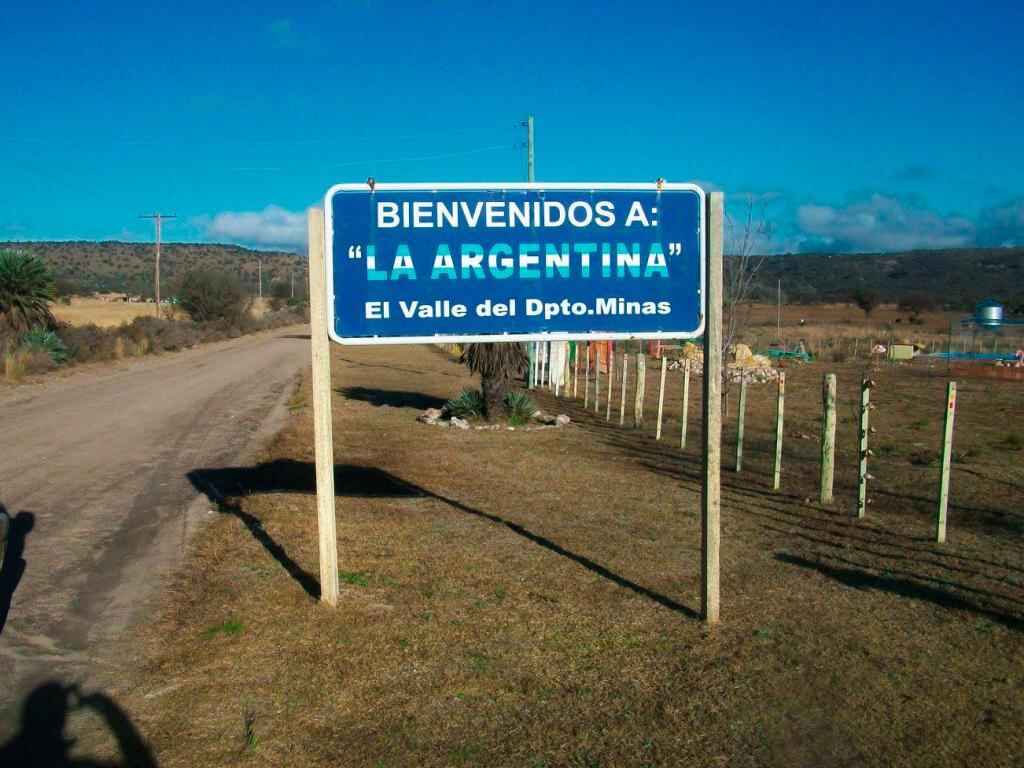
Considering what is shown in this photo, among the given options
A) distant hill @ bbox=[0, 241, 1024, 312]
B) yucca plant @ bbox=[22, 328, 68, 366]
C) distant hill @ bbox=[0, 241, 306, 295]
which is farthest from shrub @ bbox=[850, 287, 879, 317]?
distant hill @ bbox=[0, 241, 306, 295]

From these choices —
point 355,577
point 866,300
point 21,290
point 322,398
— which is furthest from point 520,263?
point 866,300

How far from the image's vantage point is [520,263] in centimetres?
568

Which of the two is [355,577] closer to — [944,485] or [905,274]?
[944,485]

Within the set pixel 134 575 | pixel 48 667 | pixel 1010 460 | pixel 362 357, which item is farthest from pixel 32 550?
pixel 362 357

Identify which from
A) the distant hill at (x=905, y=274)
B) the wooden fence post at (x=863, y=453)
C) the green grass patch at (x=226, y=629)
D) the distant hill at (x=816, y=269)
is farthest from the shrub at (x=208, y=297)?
the green grass patch at (x=226, y=629)

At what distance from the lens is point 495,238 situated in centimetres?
567

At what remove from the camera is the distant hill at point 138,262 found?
112 m

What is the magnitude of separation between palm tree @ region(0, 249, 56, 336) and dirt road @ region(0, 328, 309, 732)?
5.67 m

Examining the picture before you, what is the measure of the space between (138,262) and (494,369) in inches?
4782

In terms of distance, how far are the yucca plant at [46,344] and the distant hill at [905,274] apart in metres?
72.9

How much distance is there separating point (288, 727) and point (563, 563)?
292 cm

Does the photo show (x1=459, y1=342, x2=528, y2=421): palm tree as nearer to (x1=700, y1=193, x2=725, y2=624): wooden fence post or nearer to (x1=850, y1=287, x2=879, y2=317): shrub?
(x1=700, y1=193, x2=725, y2=624): wooden fence post

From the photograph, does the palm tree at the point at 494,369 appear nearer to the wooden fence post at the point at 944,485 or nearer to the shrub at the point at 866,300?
the wooden fence post at the point at 944,485

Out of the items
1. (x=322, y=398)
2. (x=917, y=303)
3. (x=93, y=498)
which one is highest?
(x=917, y=303)
